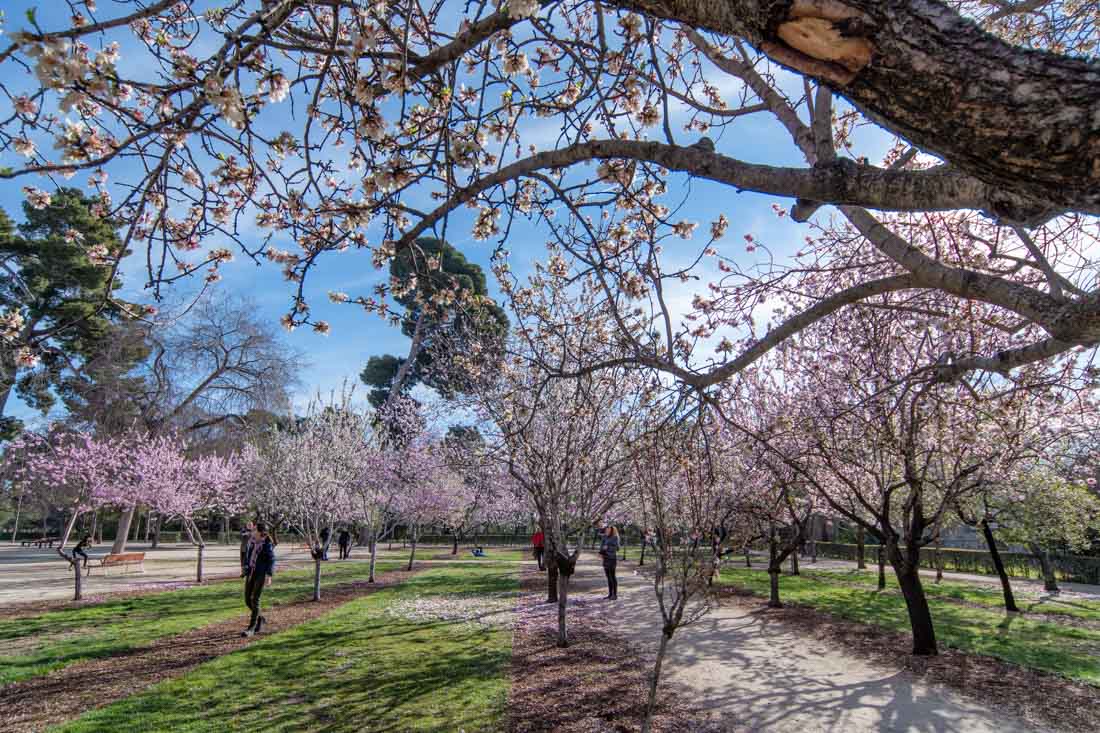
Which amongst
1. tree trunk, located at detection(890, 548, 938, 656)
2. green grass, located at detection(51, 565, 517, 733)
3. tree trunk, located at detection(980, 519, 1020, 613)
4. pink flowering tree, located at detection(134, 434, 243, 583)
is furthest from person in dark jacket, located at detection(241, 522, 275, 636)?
tree trunk, located at detection(980, 519, 1020, 613)

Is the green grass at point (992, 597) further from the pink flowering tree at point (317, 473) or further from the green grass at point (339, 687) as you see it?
the pink flowering tree at point (317, 473)

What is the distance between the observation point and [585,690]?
271 inches

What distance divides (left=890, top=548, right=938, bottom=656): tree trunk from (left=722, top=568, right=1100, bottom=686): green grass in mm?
1088

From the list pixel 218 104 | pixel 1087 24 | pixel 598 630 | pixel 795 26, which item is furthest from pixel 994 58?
pixel 598 630

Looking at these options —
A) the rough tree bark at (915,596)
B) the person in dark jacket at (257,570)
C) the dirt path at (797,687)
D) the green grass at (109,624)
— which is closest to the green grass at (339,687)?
the person in dark jacket at (257,570)

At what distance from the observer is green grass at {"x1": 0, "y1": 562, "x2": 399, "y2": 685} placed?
25.8 feet

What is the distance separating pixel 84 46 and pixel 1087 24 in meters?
7.66

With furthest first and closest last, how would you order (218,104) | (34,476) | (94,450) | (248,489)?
(248,489) → (34,476) → (94,450) → (218,104)

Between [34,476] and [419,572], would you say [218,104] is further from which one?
[34,476]

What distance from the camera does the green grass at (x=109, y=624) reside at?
7863 millimetres

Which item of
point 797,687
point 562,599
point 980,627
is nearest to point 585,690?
point 562,599

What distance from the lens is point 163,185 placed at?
11.8ft

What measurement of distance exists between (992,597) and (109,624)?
2082 cm

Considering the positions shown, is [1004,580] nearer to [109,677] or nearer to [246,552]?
[109,677]
